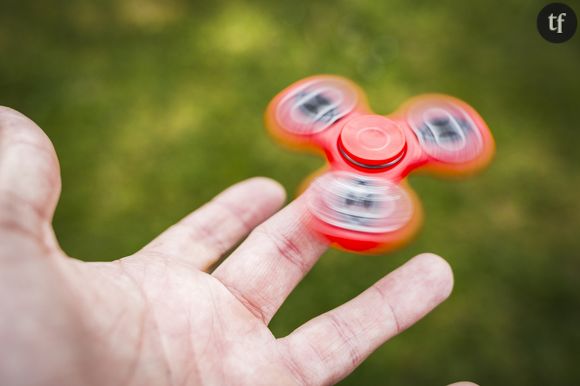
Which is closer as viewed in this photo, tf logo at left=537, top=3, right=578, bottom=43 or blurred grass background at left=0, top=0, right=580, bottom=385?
blurred grass background at left=0, top=0, right=580, bottom=385

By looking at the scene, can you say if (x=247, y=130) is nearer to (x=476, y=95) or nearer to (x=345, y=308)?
(x=476, y=95)

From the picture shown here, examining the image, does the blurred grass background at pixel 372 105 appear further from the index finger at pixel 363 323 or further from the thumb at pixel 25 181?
the thumb at pixel 25 181

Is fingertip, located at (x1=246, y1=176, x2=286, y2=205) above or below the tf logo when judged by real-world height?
below

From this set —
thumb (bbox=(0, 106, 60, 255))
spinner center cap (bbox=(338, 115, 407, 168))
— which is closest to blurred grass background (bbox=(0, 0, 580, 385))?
spinner center cap (bbox=(338, 115, 407, 168))

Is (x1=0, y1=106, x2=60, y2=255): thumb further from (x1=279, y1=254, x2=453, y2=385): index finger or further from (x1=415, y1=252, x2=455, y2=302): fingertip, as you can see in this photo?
(x1=415, y1=252, x2=455, y2=302): fingertip

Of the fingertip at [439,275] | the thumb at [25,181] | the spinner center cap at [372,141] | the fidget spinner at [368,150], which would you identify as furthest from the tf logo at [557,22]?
the thumb at [25,181]

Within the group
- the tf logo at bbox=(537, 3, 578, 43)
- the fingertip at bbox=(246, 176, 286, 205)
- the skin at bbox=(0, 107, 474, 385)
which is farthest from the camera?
the tf logo at bbox=(537, 3, 578, 43)
